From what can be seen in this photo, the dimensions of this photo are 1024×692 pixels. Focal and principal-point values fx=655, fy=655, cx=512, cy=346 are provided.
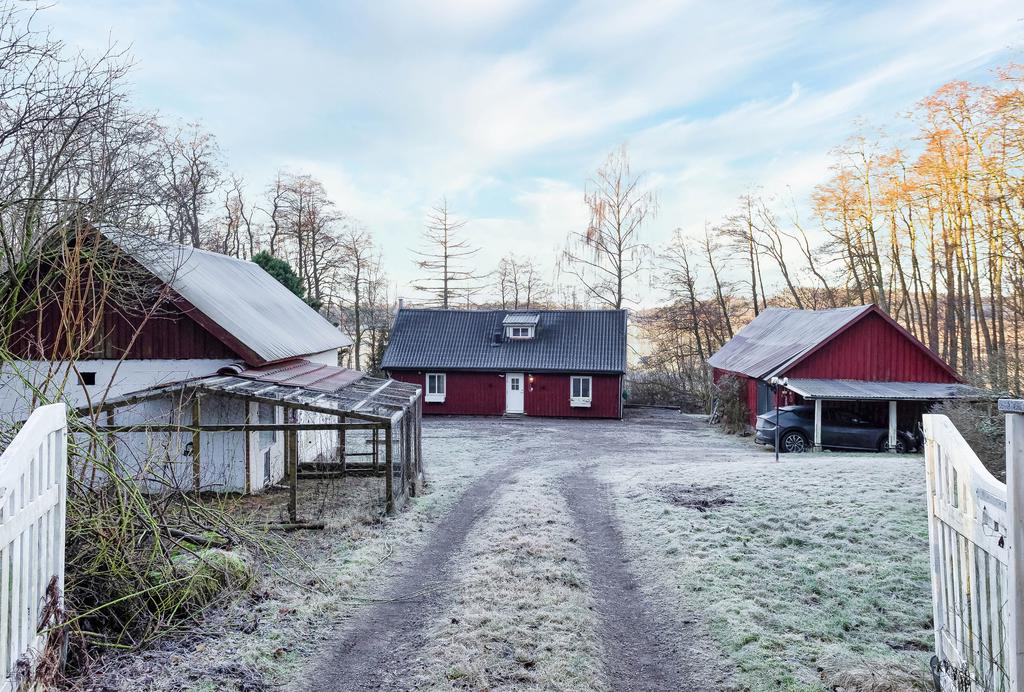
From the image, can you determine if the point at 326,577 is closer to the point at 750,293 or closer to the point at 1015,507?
the point at 1015,507

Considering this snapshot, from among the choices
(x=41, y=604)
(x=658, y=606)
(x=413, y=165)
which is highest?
(x=413, y=165)

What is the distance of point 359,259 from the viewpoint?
39844 mm

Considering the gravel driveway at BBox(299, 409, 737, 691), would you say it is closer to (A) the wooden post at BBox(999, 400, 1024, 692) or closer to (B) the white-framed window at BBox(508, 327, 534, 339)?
(A) the wooden post at BBox(999, 400, 1024, 692)

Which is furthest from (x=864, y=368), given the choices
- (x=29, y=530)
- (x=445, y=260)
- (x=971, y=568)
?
(x=445, y=260)

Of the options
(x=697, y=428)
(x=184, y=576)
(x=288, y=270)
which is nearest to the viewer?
(x=184, y=576)

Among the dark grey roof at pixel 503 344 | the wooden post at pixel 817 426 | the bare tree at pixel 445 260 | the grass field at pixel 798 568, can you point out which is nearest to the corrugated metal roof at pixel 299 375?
the grass field at pixel 798 568

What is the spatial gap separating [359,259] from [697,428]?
22.9 meters

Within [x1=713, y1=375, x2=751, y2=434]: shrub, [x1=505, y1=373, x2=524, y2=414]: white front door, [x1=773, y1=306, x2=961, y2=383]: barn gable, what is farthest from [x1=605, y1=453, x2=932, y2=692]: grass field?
[x1=505, y1=373, x2=524, y2=414]: white front door

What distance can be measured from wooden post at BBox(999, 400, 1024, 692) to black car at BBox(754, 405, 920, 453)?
59.3ft

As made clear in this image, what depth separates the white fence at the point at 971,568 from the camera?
321cm

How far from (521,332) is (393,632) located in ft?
82.5

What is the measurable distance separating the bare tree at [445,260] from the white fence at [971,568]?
120ft

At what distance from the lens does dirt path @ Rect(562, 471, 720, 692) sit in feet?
17.7

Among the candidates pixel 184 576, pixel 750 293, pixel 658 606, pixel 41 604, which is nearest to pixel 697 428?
pixel 750 293
